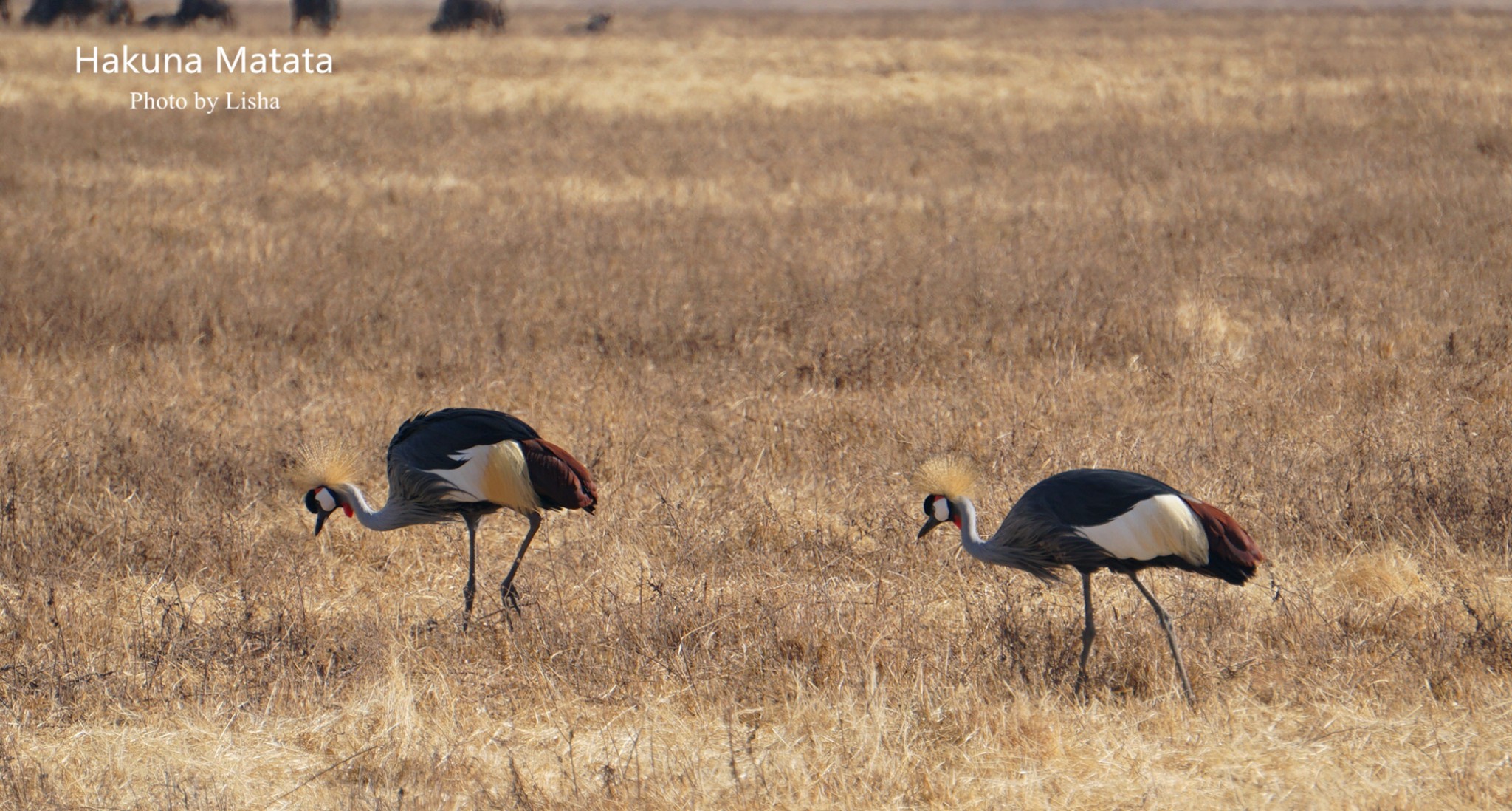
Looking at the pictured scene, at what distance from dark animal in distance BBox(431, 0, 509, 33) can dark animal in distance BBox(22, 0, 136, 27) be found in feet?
27.0

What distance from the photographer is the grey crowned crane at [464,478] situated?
4.71 m

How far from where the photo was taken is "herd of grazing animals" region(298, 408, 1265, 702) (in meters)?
3.90

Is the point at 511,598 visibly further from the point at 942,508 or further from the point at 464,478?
the point at 942,508

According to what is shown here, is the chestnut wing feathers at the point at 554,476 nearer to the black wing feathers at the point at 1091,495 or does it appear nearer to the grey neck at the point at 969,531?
the grey neck at the point at 969,531

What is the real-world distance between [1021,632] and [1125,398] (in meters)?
3.30

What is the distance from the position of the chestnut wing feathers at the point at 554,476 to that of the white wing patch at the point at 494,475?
0.03m

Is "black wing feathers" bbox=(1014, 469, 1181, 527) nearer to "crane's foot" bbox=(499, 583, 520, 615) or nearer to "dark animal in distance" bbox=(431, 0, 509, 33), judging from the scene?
"crane's foot" bbox=(499, 583, 520, 615)

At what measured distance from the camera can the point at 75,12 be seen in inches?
1358

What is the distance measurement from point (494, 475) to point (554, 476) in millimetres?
220

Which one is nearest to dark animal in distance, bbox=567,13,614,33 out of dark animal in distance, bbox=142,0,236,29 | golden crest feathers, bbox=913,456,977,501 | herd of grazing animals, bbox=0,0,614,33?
herd of grazing animals, bbox=0,0,614,33

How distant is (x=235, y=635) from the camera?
453cm

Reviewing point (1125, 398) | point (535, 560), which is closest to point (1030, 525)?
point (535, 560)

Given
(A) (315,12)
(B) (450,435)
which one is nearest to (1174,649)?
(B) (450,435)

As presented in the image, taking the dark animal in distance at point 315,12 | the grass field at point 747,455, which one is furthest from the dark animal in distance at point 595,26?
the grass field at point 747,455
